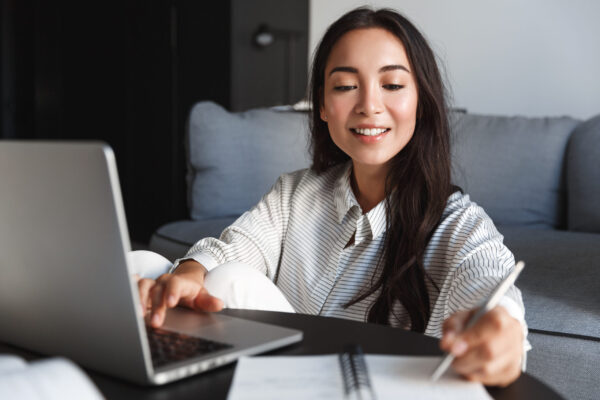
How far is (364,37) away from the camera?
136 centimetres

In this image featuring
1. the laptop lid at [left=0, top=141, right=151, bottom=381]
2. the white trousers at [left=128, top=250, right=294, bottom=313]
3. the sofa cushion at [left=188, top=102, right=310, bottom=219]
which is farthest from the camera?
the sofa cushion at [left=188, top=102, right=310, bottom=219]

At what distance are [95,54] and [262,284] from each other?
3.92 meters

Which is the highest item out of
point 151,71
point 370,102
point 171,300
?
point 370,102

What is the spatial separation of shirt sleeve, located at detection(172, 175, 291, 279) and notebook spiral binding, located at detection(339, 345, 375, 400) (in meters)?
0.67

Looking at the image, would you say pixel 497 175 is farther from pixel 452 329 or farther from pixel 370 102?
pixel 452 329

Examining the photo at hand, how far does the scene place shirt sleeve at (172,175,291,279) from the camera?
1.37 m

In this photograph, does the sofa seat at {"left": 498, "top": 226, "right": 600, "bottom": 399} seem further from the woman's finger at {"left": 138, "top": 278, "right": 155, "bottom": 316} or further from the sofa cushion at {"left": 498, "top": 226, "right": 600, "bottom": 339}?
the woman's finger at {"left": 138, "top": 278, "right": 155, "bottom": 316}

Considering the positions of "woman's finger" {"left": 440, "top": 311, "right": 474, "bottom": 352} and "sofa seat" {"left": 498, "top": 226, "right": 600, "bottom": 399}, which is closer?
"woman's finger" {"left": 440, "top": 311, "right": 474, "bottom": 352}

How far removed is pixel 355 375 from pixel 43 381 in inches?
11.1

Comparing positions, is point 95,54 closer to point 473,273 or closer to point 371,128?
point 371,128

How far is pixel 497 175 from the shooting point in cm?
228

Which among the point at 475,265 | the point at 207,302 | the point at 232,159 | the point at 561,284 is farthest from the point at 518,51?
the point at 207,302

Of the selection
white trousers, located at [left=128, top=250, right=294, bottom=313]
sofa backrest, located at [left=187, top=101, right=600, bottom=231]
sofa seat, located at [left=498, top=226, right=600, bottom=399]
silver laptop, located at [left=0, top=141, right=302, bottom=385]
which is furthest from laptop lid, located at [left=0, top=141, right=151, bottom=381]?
sofa backrest, located at [left=187, top=101, right=600, bottom=231]

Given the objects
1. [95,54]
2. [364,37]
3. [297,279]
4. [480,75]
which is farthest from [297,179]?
[95,54]
